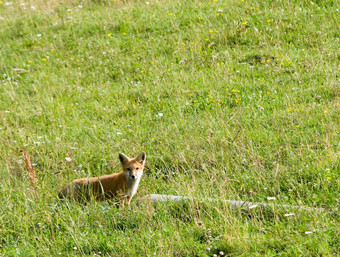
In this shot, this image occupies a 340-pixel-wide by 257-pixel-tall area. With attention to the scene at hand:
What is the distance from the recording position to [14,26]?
14.5 m

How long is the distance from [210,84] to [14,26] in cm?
804

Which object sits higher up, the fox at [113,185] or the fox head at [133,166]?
the fox head at [133,166]

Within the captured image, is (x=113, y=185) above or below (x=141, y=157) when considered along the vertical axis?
below

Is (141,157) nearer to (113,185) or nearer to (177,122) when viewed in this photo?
(113,185)

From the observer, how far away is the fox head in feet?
21.4

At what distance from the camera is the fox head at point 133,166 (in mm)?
6516

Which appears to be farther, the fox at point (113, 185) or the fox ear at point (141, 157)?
the fox ear at point (141, 157)

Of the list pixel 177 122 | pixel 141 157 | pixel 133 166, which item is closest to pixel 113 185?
→ pixel 133 166

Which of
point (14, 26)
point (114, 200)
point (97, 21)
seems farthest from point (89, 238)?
point (14, 26)

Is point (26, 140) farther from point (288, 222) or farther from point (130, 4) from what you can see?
point (130, 4)

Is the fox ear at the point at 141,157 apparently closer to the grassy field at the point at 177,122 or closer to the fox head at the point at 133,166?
the fox head at the point at 133,166

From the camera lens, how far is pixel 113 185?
674 cm

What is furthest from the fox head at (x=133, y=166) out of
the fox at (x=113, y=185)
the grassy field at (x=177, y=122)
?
the grassy field at (x=177, y=122)

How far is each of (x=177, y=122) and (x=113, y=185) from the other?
198 cm
